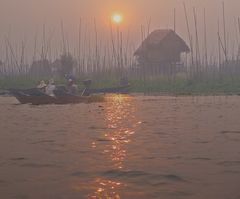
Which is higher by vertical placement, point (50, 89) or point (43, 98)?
point (50, 89)

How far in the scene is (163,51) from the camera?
88.2 ft

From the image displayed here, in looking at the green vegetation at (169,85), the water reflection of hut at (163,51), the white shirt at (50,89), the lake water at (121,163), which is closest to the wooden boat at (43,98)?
the white shirt at (50,89)

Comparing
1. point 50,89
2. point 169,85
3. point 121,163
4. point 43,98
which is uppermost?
point 169,85

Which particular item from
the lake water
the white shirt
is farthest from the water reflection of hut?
the lake water

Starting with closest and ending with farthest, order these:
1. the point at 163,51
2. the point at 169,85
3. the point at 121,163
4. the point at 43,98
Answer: the point at 121,163 → the point at 43,98 → the point at 169,85 → the point at 163,51

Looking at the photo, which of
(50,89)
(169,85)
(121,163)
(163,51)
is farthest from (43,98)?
(163,51)

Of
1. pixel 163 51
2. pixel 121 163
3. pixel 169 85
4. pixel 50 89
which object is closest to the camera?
pixel 121 163

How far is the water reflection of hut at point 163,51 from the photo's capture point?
26.8 meters

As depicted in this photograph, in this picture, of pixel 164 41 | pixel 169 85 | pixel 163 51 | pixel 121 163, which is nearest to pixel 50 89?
pixel 169 85

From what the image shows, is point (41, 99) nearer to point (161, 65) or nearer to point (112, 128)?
point (112, 128)

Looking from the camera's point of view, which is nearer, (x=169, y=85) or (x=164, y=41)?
(x=169, y=85)

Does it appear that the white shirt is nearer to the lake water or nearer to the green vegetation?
the lake water

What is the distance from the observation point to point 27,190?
9.13ft

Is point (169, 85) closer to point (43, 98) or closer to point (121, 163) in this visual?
point (43, 98)
